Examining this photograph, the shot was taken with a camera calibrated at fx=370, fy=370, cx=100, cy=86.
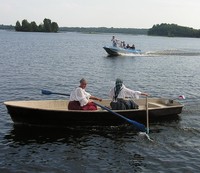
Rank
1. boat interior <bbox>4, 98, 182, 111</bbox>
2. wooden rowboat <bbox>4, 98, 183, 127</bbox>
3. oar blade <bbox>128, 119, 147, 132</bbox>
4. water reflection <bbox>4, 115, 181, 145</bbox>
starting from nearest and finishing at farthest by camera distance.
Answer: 1. water reflection <bbox>4, 115, 181, 145</bbox>
2. oar blade <bbox>128, 119, 147, 132</bbox>
3. wooden rowboat <bbox>4, 98, 183, 127</bbox>
4. boat interior <bbox>4, 98, 182, 111</bbox>

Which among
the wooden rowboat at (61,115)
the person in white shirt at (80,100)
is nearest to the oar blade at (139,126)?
the wooden rowboat at (61,115)

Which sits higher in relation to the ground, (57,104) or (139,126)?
(57,104)

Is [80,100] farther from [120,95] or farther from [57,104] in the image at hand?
[57,104]

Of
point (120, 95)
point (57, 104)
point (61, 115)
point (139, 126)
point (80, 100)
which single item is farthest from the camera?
point (57, 104)

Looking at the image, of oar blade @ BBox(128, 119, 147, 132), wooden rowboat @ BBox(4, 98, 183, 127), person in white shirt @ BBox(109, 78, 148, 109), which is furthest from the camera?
person in white shirt @ BBox(109, 78, 148, 109)

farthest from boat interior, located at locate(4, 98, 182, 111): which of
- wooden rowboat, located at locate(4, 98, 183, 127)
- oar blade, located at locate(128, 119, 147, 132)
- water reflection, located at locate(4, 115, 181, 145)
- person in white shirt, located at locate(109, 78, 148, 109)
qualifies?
oar blade, located at locate(128, 119, 147, 132)

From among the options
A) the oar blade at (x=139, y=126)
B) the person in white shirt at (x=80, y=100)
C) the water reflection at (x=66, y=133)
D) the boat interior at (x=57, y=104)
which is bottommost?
the water reflection at (x=66, y=133)

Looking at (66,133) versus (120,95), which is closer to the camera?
(66,133)

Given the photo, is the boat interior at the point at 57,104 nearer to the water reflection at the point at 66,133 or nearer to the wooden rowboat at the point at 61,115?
the wooden rowboat at the point at 61,115

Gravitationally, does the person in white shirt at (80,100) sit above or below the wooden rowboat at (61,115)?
above

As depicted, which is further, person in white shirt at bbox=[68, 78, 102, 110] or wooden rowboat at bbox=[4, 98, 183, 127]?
person in white shirt at bbox=[68, 78, 102, 110]

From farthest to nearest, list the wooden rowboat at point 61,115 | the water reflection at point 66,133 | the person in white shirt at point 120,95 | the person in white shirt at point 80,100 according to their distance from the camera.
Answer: the person in white shirt at point 120,95, the person in white shirt at point 80,100, the wooden rowboat at point 61,115, the water reflection at point 66,133

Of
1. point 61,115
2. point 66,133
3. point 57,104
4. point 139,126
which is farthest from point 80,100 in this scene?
point 139,126

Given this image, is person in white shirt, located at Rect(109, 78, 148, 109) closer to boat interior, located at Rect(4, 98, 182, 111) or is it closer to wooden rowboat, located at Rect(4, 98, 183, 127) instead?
wooden rowboat, located at Rect(4, 98, 183, 127)
